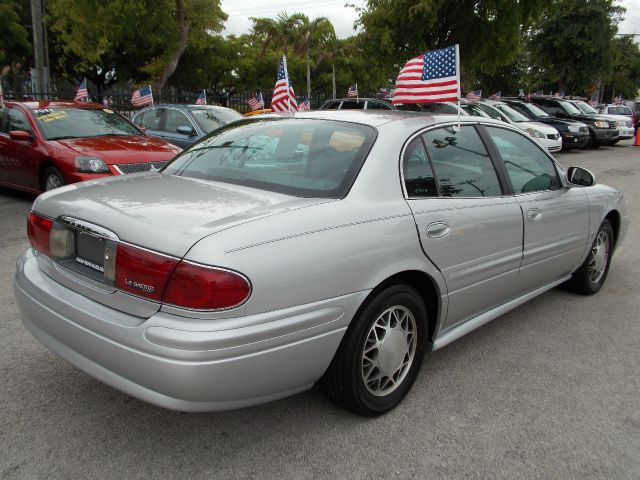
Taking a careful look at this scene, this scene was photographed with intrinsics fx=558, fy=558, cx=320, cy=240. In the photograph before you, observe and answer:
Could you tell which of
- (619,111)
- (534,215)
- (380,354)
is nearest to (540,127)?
(619,111)

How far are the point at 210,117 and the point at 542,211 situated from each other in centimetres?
752

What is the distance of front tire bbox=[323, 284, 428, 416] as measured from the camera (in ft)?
8.35

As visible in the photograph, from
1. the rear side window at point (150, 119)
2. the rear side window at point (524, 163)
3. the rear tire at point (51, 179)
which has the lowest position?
the rear tire at point (51, 179)

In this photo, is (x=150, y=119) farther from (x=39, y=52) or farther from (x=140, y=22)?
(x=140, y=22)

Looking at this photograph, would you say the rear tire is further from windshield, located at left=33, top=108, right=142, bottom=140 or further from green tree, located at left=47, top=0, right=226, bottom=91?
green tree, located at left=47, top=0, right=226, bottom=91

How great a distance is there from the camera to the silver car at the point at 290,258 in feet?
7.00

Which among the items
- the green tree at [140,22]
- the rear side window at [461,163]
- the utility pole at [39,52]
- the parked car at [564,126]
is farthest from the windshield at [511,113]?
the rear side window at [461,163]

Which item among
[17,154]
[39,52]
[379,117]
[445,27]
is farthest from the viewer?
[445,27]

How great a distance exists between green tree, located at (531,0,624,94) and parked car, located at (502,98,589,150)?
35.9 ft

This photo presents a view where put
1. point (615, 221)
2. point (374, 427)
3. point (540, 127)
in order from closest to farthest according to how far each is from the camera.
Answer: point (374, 427), point (615, 221), point (540, 127)

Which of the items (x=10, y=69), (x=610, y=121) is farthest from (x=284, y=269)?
(x=10, y=69)

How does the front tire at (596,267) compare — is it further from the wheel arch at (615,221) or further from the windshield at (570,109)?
the windshield at (570,109)

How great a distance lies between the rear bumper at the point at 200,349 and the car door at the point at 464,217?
69 centimetres

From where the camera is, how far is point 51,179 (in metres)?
7.19
